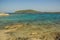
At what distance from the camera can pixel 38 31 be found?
171 centimetres

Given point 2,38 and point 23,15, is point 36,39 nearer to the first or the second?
point 2,38

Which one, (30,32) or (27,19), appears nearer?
(30,32)

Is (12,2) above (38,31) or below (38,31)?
above

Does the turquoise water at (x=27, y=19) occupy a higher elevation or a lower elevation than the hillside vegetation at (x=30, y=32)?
higher

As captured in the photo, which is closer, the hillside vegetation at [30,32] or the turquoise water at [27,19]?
the hillside vegetation at [30,32]

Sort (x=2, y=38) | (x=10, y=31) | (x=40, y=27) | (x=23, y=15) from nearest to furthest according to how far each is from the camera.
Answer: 1. (x=2, y=38)
2. (x=10, y=31)
3. (x=40, y=27)
4. (x=23, y=15)

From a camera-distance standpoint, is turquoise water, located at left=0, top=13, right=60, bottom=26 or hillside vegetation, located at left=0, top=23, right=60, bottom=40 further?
turquoise water, located at left=0, top=13, right=60, bottom=26

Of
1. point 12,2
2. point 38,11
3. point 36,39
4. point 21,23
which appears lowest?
point 36,39

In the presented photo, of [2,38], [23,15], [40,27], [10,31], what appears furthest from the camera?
[23,15]

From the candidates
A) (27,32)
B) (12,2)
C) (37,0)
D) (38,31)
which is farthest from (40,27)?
(12,2)

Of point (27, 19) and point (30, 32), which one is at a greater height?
point (27, 19)

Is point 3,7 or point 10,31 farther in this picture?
point 3,7

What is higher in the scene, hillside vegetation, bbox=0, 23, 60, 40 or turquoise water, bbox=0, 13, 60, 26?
turquoise water, bbox=0, 13, 60, 26

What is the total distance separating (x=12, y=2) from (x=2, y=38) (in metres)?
0.57
